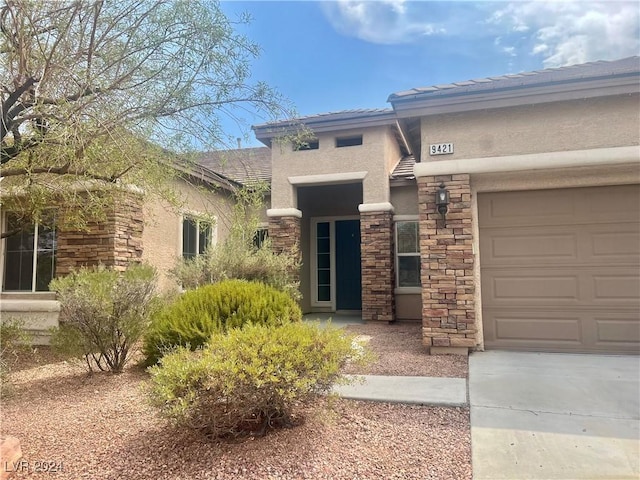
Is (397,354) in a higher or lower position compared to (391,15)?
lower

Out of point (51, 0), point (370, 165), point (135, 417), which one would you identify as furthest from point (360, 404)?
point (370, 165)

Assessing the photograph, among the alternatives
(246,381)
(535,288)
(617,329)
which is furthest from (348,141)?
(246,381)

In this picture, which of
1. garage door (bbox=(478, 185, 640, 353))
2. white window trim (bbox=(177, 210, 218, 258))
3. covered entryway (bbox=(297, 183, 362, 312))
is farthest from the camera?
covered entryway (bbox=(297, 183, 362, 312))

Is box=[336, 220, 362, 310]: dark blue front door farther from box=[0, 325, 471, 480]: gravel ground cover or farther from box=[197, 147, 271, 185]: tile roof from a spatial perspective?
box=[0, 325, 471, 480]: gravel ground cover

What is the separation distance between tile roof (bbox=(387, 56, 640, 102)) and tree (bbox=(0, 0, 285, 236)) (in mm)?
2545

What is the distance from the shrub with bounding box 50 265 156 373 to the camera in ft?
18.5

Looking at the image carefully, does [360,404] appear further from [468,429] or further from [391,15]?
[391,15]

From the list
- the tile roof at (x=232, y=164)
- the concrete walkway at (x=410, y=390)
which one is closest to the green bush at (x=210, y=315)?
the concrete walkway at (x=410, y=390)

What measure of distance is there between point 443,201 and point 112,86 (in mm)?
4953

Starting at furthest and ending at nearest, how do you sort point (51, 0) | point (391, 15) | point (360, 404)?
point (391, 15) → point (51, 0) → point (360, 404)

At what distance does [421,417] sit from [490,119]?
483cm

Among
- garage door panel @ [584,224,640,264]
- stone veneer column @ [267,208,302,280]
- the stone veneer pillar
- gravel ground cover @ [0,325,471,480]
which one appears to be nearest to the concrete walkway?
gravel ground cover @ [0,325,471,480]

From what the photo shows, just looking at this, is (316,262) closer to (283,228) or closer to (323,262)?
(323,262)

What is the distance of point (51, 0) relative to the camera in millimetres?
4797
